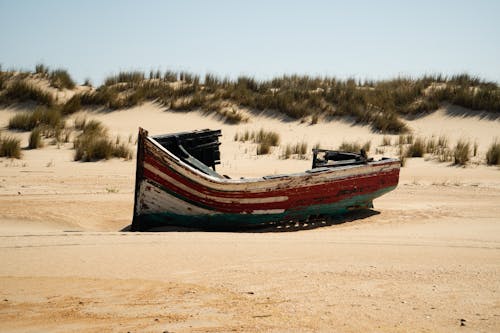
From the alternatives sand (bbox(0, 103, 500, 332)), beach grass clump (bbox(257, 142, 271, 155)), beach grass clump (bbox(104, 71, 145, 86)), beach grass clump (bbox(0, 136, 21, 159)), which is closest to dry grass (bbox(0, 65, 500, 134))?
beach grass clump (bbox(104, 71, 145, 86))

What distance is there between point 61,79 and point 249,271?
16449 mm

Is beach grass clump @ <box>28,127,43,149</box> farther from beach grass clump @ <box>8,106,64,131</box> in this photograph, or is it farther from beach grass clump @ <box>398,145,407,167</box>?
beach grass clump @ <box>398,145,407,167</box>

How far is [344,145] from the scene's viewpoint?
1561 cm

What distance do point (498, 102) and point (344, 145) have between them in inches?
257

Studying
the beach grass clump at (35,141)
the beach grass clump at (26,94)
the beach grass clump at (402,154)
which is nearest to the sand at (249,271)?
the beach grass clump at (402,154)

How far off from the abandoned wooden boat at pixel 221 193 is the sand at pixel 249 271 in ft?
1.05

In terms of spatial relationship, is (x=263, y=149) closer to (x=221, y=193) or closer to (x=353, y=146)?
(x=353, y=146)

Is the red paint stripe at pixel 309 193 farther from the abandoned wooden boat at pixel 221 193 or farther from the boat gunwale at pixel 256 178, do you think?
the boat gunwale at pixel 256 178

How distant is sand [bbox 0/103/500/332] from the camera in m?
4.29

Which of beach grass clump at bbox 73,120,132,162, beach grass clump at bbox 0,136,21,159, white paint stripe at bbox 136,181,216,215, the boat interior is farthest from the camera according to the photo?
beach grass clump at bbox 73,120,132,162

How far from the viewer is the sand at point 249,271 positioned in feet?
14.1

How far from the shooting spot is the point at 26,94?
1839 cm

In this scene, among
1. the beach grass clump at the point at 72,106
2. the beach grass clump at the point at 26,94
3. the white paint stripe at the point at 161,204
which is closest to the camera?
the white paint stripe at the point at 161,204

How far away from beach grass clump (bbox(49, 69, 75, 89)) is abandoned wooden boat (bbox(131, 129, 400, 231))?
12.6 m
